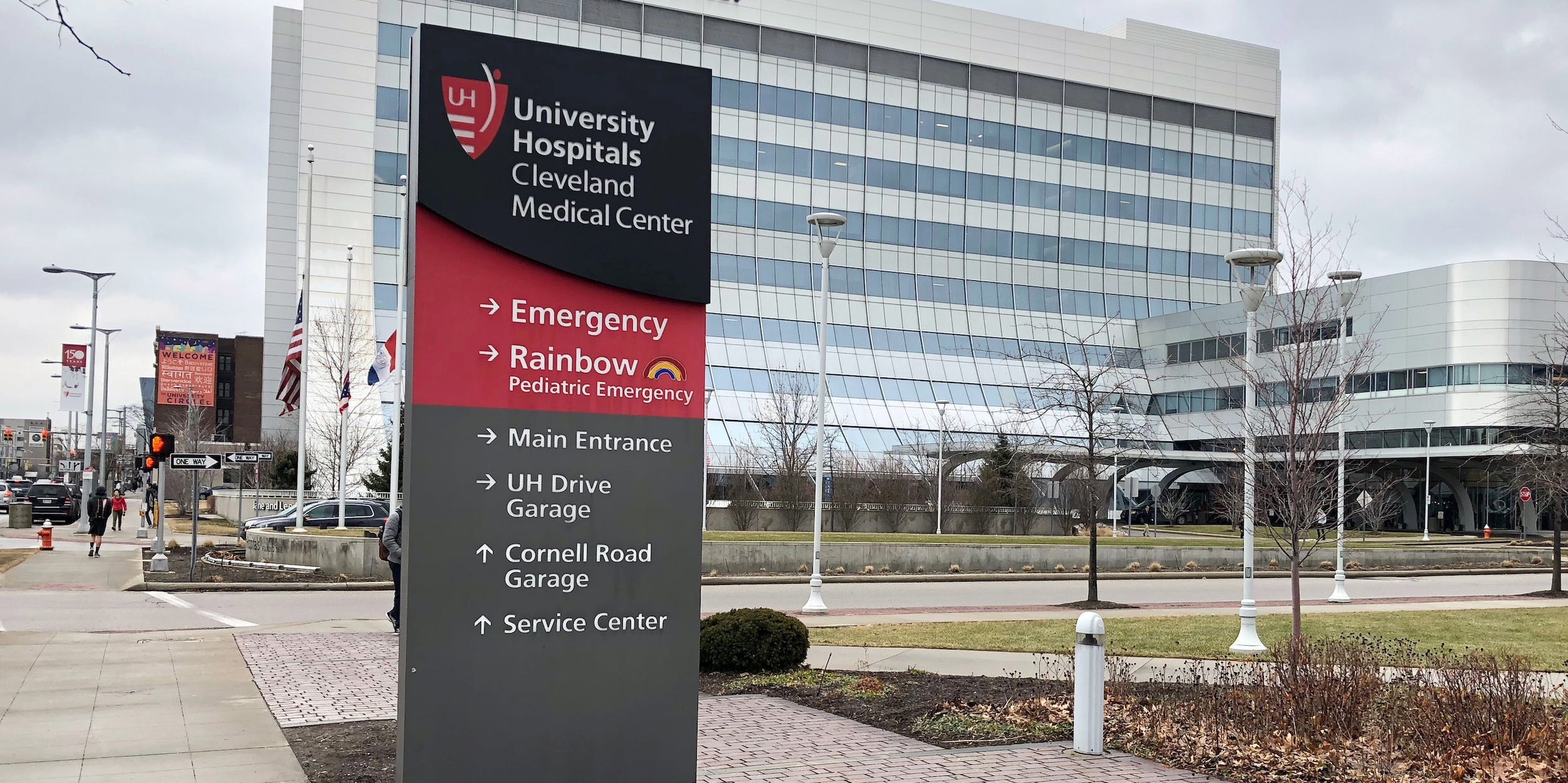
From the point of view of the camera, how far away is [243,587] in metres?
25.7

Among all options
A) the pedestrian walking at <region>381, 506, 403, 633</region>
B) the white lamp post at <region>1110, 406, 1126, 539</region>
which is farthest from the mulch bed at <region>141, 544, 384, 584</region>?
the white lamp post at <region>1110, 406, 1126, 539</region>

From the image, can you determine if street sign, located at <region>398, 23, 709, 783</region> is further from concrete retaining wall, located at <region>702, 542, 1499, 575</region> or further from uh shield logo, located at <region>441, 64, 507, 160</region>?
concrete retaining wall, located at <region>702, 542, 1499, 575</region>

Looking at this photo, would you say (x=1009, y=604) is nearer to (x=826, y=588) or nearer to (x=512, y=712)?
(x=826, y=588)

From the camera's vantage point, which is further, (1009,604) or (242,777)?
(1009,604)

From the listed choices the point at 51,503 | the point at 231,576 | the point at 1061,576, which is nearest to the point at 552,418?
the point at 231,576

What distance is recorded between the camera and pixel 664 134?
6.54m

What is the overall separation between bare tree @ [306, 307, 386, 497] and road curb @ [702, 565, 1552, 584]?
2934cm

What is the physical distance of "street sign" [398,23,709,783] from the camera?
5.87 metres

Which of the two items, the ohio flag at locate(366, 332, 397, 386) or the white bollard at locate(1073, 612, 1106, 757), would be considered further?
the ohio flag at locate(366, 332, 397, 386)

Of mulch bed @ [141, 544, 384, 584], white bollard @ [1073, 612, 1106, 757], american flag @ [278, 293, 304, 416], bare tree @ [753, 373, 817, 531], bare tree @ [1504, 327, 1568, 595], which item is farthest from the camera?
bare tree @ [753, 373, 817, 531]

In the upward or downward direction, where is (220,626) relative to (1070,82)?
downward

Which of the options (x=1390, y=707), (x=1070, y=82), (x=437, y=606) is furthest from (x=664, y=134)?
(x=1070, y=82)

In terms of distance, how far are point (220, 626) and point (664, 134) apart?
1553 centimetres

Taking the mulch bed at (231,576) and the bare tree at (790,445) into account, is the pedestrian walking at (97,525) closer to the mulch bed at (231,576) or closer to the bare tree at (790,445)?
the mulch bed at (231,576)
